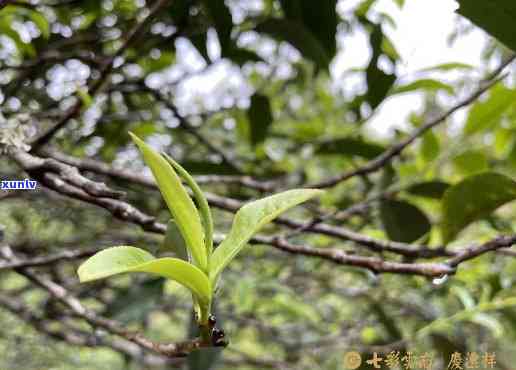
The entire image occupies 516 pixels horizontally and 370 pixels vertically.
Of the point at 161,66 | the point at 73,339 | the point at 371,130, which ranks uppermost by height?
the point at 161,66

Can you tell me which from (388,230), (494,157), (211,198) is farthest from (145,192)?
(494,157)

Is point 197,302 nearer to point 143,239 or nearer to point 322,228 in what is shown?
point 322,228

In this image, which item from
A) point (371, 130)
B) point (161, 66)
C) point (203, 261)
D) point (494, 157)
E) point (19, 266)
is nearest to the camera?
point (203, 261)

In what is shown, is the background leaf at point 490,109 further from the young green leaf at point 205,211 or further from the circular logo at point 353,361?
the young green leaf at point 205,211

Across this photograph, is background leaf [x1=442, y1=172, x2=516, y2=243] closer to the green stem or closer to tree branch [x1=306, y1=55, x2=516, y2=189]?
tree branch [x1=306, y1=55, x2=516, y2=189]

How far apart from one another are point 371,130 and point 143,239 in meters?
1.19

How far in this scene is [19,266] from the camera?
1.87 feet

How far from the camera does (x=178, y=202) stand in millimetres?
325

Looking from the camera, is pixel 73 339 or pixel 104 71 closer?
pixel 104 71

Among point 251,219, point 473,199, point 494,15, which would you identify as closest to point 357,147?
point 473,199

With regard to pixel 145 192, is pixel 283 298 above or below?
below

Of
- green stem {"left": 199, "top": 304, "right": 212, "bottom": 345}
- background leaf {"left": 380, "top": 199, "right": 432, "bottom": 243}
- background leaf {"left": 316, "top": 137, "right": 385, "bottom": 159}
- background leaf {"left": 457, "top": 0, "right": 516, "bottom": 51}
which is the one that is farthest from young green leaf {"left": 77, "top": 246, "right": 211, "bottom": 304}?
background leaf {"left": 316, "top": 137, "right": 385, "bottom": 159}

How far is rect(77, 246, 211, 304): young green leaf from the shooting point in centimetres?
28

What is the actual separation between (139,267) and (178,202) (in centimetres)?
5
